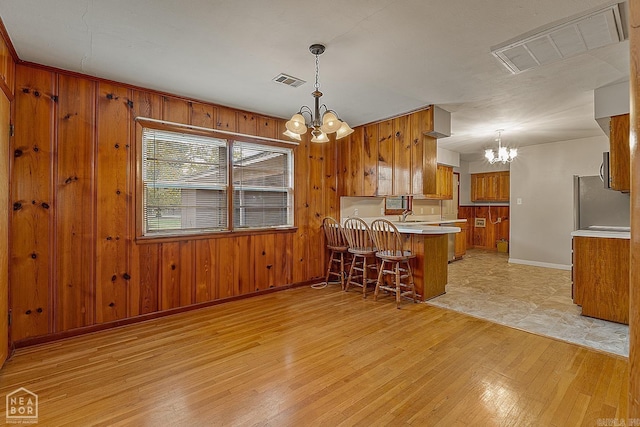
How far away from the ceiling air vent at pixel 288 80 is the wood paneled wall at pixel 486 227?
6491 mm

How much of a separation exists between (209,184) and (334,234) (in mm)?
1825

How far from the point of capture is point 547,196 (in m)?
5.75

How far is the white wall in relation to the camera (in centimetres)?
539

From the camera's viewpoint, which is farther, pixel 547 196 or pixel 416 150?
pixel 547 196

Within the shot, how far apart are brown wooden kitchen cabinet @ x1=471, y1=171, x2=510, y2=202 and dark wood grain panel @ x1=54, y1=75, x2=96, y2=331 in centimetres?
777

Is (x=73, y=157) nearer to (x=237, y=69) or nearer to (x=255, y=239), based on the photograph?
(x=237, y=69)

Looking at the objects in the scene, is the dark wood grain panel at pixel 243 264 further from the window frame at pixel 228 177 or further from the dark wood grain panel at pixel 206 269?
the dark wood grain panel at pixel 206 269

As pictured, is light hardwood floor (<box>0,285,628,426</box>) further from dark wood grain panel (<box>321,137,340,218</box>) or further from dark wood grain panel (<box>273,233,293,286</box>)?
dark wood grain panel (<box>321,137,340,218</box>)

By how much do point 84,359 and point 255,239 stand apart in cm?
201

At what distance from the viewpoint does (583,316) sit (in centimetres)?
318

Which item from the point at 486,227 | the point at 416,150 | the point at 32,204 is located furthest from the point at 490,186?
the point at 32,204

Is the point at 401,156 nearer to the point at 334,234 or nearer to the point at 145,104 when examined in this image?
the point at 334,234

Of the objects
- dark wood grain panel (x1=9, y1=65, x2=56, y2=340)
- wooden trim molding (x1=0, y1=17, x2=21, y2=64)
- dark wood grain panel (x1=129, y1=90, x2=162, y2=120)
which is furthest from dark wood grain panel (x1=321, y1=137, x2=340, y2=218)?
wooden trim molding (x1=0, y1=17, x2=21, y2=64)

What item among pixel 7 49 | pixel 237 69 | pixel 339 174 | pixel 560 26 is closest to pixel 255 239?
pixel 339 174
